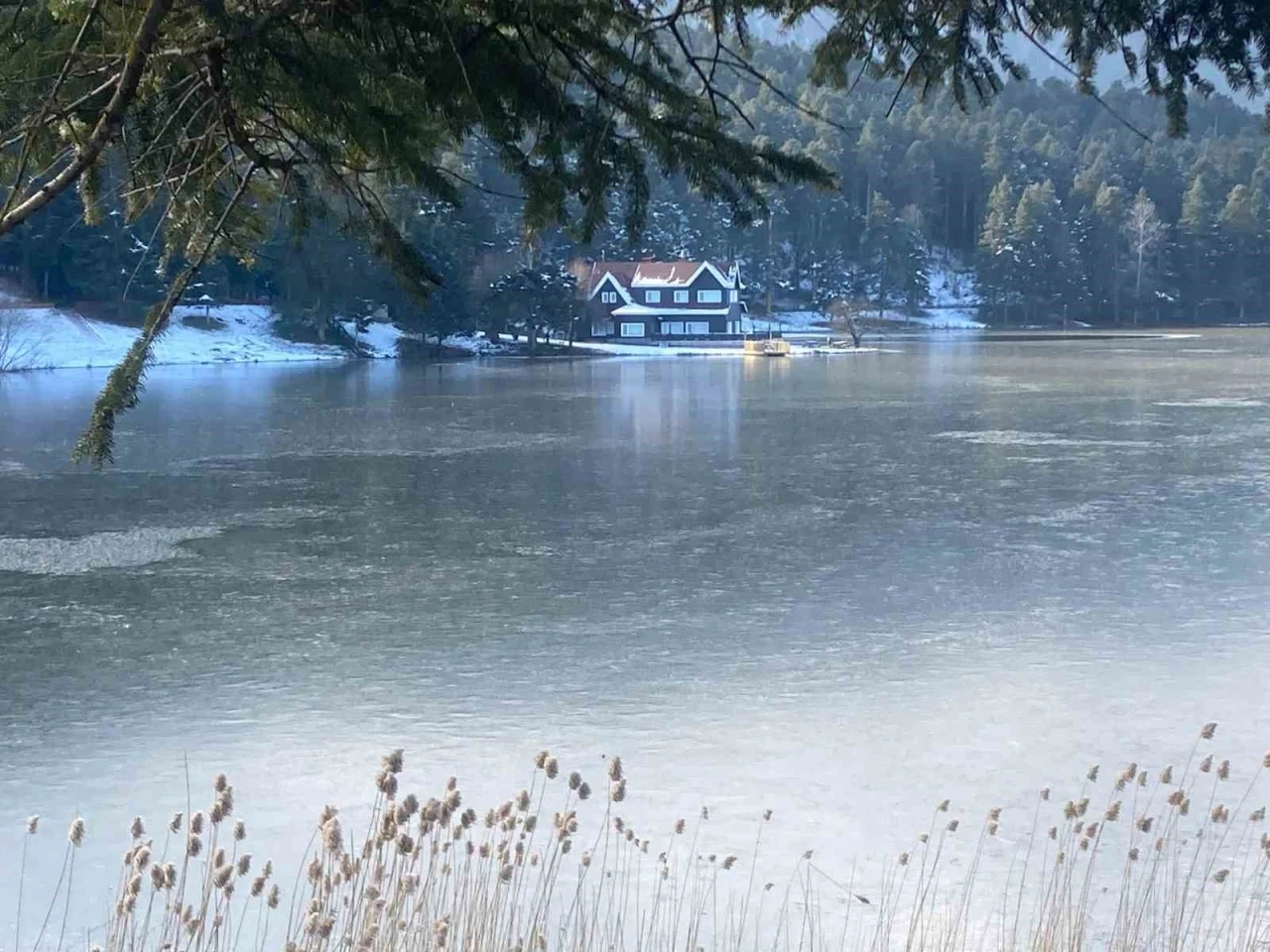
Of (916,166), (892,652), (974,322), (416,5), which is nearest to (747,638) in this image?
(892,652)

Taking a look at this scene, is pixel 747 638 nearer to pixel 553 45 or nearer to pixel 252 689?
pixel 252 689

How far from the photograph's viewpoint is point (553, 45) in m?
3.13

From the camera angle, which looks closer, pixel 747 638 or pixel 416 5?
pixel 416 5

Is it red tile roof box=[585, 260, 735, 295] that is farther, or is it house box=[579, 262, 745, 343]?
red tile roof box=[585, 260, 735, 295]

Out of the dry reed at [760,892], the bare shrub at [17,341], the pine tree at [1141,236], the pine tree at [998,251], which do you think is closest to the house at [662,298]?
the pine tree at [998,251]

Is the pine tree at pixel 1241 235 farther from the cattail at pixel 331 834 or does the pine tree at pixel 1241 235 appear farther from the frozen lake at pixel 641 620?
the cattail at pixel 331 834

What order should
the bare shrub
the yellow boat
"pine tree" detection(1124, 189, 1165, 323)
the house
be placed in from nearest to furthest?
the bare shrub < the yellow boat < the house < "pine tree" detection(1124, 189, 1165, 323)

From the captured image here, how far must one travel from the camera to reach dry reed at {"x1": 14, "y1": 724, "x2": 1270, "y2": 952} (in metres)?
3.70

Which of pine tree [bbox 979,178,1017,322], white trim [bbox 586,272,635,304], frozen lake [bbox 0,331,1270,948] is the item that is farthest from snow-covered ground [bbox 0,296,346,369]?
pine tree [bbox 979,178,1017,322]

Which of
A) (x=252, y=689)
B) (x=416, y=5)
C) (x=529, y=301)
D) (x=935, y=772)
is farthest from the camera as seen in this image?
(x=529, y=301)

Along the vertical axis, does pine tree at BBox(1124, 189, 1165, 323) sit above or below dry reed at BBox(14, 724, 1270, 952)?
above

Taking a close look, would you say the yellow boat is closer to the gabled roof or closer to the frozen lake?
the gabled roof

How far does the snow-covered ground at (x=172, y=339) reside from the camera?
122 feet

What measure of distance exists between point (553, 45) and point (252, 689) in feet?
18.2
